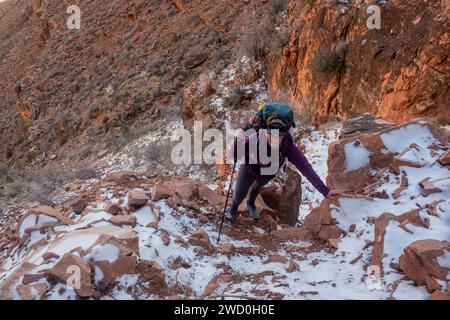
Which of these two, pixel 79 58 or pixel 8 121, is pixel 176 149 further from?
pixel 8 121

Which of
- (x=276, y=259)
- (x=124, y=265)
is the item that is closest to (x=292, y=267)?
(x=276, y=259)

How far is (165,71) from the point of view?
52.9ft

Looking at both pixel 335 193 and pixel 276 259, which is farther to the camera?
pixel 335 193

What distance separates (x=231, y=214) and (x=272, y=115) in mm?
1069

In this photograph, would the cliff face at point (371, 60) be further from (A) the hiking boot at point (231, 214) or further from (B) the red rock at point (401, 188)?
(A) the hiking boot at point (231, 214)

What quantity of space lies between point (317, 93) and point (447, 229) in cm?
615

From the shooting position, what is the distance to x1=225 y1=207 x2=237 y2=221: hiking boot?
13.7 feet

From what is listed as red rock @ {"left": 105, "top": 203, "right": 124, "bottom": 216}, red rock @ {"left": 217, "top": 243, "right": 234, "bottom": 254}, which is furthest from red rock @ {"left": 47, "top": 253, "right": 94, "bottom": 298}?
red rock @ {"left": 217, "top": 243, "right": 234, "bottom": 254}

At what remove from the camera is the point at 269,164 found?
13.1 feet

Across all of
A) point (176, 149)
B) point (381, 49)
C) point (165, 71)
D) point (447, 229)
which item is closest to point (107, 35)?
point (165, 71)

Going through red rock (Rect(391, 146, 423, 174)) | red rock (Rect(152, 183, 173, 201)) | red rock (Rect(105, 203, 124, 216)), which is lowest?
red rock (Rect(105, 203, 124, 216))

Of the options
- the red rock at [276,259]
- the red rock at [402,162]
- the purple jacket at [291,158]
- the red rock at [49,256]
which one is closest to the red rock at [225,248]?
the red rock at [276,259]

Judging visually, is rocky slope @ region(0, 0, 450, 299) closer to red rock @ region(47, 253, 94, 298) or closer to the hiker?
red rock @ region(47, 253, 94, 298)

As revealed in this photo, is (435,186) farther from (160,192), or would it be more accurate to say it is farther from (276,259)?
(160,192)
